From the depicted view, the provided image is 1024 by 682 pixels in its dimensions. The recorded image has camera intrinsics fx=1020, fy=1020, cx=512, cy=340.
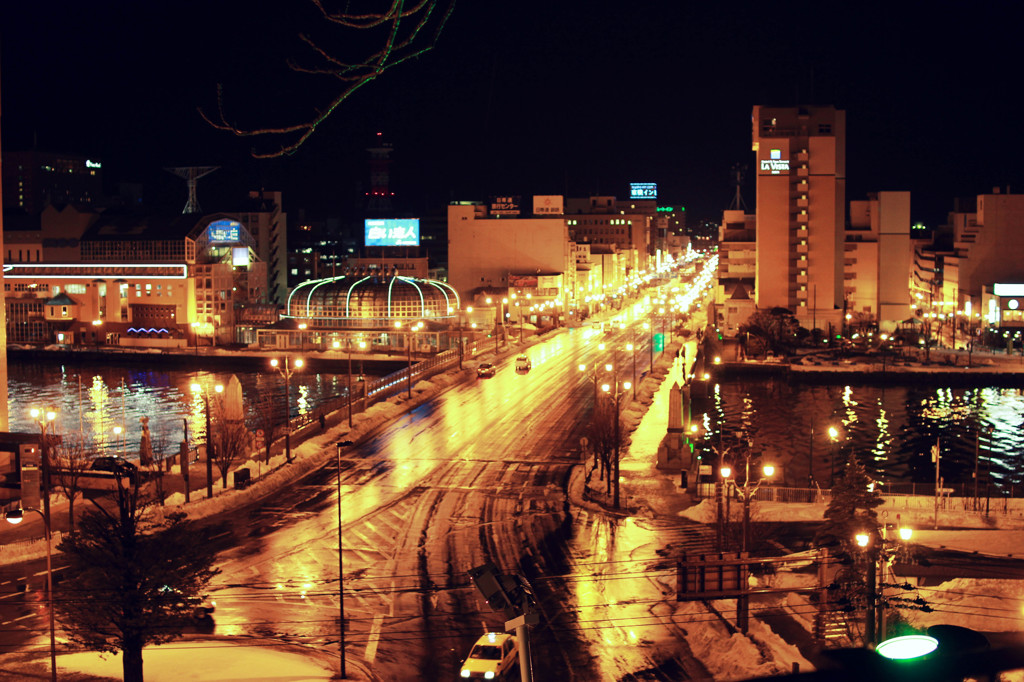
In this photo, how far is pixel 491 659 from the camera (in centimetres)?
1142

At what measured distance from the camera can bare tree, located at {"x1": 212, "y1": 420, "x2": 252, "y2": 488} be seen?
72.5 ft

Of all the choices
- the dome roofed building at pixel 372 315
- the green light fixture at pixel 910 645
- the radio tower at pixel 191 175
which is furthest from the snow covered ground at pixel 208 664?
the radio tower at pixel 191 175

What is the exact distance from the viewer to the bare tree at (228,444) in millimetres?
22086

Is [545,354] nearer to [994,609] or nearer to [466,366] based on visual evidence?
[466,366]

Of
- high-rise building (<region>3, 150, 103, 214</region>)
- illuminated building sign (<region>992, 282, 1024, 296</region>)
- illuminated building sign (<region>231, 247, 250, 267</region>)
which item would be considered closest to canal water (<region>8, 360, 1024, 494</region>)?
illuminated building sign (<region>231, 247, 250, 267</region>)

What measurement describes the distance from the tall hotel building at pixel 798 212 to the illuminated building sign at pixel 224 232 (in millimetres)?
33702

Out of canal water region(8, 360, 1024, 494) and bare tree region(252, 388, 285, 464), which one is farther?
canal water region(8, 360, 1024, 494)

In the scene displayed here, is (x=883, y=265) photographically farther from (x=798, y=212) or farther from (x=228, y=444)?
(x=228, y=444)

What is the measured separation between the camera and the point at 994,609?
42.4 ft

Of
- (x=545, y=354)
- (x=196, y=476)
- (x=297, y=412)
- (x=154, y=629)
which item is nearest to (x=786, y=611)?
(x=154, y=629)

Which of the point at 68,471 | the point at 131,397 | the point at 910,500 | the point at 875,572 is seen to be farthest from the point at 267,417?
the point at 131,397

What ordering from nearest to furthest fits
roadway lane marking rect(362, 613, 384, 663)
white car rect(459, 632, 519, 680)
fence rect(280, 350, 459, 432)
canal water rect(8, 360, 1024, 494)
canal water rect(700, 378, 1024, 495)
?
white car rect(459, 632, 519, 680)
roadway lane marking rect(362, 613, 384, 663)
canal water rect(700, 378, 1024, 495)
fence rect(280, 350, 459, 432)
canal water rect(8, 360, 1024, 494)

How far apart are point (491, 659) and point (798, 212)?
5651 centimetres

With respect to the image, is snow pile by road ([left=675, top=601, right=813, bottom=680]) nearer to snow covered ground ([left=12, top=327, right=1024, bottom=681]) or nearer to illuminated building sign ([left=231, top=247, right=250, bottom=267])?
snow covered ground ([left=12, top=327, right=1024, bottom=681])
